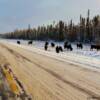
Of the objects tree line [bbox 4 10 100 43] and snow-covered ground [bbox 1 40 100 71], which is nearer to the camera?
snow-covered ground [bbox 1 40 100 71]

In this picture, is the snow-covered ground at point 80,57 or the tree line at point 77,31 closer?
the snow-covered ground at point 80,57

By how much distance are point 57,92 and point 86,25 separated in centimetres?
8470

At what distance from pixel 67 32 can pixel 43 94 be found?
9772cm

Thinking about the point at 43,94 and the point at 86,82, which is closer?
the point at 43,94

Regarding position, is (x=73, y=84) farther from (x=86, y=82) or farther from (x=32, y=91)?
(x=32, y=91)

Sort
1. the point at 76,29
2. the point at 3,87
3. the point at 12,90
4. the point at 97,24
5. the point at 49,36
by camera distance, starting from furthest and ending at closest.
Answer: the point at 49,36
the point at 76,29
the point at 97,24
the point at 3,87
the point at 12,90

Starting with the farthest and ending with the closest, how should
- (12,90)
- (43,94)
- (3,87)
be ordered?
(3,87)
(12,90)
(43,94)

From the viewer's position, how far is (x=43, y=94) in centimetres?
836

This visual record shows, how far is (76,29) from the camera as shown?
103m

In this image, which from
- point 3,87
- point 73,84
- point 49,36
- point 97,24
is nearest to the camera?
point 3,87

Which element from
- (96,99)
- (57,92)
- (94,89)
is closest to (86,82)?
(94,89)

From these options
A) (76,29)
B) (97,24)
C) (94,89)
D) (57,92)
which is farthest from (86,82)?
(76,29)

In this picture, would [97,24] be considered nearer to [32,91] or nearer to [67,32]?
[67,32]

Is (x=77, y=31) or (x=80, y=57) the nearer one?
(x=80, y=57)
